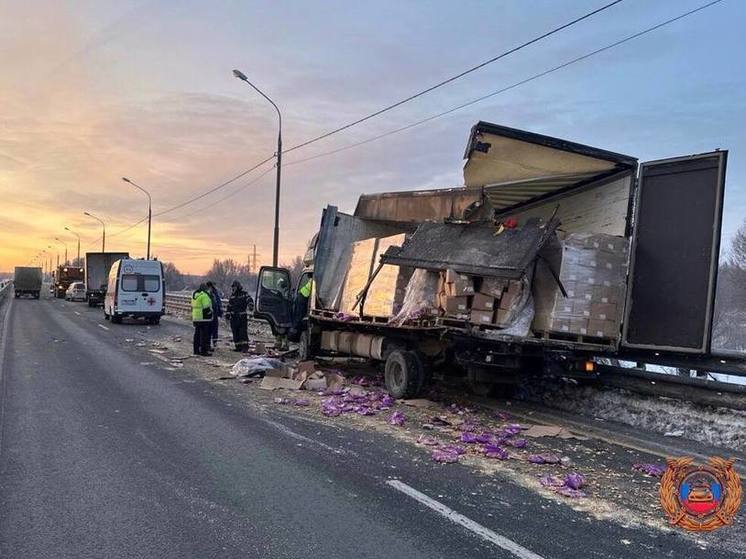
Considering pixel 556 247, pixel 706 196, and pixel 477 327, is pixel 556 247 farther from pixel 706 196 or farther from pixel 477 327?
pixel 706 196

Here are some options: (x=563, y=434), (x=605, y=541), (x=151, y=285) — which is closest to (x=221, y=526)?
(x=605, y=541)

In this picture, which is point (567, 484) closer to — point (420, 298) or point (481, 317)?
point (481, 317)

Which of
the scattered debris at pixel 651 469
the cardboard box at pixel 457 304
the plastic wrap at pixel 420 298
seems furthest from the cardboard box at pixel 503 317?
the scattered debris at pixel 651 469

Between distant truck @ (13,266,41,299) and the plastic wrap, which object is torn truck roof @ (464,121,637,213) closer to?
the plastic wrap

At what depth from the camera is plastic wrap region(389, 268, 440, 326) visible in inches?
333

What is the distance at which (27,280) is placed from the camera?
171 ft

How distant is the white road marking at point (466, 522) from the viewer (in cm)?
382

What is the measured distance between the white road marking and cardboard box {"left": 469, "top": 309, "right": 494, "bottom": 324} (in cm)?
313

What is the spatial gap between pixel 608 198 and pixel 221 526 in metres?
6.95

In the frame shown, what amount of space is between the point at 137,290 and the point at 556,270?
20.0m

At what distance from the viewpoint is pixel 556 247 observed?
782 centimetres

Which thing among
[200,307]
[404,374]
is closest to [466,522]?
[404,374]

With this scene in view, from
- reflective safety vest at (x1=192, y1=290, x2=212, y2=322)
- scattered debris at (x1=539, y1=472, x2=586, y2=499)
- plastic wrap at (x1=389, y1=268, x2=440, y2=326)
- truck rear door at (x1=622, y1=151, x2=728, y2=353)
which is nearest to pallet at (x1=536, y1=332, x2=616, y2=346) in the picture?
truck rear door at (x1=622, y1=151, x2=728, y2=353)

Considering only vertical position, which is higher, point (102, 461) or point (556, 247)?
point (556, 247)
